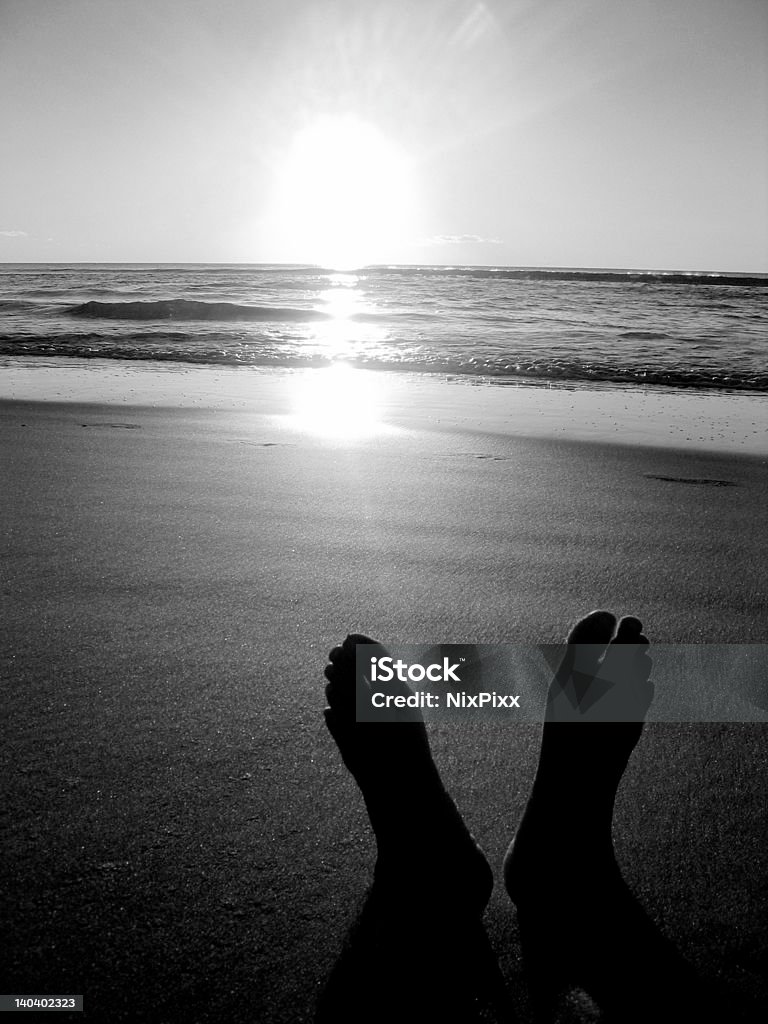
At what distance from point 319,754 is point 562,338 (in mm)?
10582

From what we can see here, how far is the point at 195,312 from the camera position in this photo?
15.6 m

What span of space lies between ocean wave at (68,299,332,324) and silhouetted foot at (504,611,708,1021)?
1424 cm

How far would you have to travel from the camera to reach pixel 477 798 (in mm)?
1255

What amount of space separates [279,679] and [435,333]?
10.9m

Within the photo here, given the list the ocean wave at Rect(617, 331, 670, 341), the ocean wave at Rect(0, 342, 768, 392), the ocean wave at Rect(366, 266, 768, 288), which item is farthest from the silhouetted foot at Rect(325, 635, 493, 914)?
the ocean wave at Rect(366, 266, 768, 288)

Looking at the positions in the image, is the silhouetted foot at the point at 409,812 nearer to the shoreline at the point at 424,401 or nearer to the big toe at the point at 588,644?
the big toe at the point at 588,644

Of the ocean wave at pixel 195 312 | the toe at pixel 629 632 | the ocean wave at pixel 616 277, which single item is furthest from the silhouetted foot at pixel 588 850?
the ocean wave at pixel 616 277

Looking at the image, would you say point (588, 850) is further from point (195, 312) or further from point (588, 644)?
point (195, 312)

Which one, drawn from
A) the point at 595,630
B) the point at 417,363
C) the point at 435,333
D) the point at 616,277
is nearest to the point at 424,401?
the point at 417,363

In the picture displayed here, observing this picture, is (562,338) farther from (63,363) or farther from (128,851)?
(128,851)

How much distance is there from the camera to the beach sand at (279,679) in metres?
1.00

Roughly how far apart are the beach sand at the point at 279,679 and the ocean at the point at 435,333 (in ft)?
14.7

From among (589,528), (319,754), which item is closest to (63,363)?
(589,528)

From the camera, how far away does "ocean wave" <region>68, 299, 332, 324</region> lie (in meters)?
14.7
